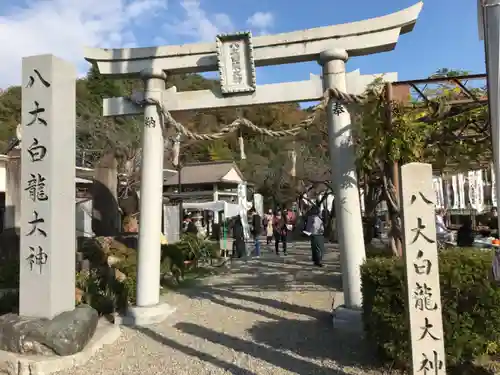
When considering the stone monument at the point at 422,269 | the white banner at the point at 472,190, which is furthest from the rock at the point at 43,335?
the white banner at the point at 472,190

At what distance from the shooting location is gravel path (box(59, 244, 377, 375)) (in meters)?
4.80

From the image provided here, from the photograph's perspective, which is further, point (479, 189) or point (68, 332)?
point (479, 189)

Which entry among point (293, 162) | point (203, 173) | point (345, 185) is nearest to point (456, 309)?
point (345, 185)

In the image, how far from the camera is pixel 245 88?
6539mm

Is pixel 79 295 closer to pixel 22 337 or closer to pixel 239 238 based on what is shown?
pixel 22 337

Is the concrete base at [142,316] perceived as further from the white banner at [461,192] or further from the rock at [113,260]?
the white banner at [461,192]

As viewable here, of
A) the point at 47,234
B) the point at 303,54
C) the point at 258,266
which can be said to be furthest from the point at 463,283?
the point at 258,266

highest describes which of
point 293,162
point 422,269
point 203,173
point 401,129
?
point 293,162

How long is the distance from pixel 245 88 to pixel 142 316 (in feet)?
12.5

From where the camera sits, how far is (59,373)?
4730 mm

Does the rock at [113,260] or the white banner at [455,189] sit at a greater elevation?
the white banner at [455,189]

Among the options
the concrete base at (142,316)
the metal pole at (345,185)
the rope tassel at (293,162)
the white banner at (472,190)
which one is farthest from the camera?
the rope tassel at (293,162)

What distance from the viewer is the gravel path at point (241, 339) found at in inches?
189

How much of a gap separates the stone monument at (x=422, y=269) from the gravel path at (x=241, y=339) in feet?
3.45
